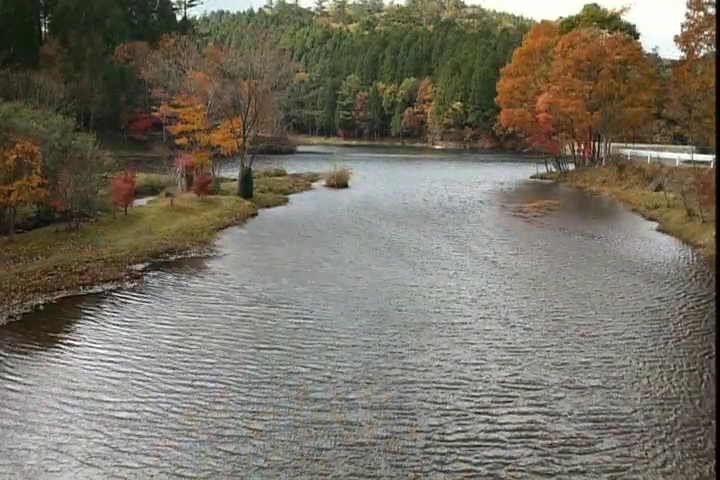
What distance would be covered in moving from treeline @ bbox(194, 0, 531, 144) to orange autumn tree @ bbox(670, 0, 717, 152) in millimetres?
54545

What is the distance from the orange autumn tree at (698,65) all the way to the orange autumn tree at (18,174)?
1687cm

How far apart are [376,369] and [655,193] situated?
79.8ft

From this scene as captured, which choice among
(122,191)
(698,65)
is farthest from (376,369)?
(698,65)

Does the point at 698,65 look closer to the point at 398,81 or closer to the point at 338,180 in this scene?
the point at 338,180

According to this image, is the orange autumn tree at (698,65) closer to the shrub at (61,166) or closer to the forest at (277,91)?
the forest at (277,91)

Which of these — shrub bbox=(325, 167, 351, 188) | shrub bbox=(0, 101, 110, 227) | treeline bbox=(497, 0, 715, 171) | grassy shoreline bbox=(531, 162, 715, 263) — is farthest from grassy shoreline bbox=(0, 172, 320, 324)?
treeline bbox=(497, 0, 715, 171)

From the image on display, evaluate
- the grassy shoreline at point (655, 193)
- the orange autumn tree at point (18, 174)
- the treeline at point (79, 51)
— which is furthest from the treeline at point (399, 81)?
the orange autumn tree at point (18, 174)

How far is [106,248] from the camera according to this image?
17.8 m

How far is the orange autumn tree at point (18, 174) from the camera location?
16812mm

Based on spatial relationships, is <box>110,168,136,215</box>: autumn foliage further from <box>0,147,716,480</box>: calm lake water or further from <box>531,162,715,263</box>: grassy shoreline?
<box>531,162,715,263</box>: grassy shoreline

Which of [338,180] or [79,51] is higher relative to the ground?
[79,51]

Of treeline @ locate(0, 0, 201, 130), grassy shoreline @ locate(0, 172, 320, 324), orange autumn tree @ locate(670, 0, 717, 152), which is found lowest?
grassy shoreline @ locate(0, 172, 320, 324)

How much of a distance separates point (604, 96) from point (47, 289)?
3092 centimetres

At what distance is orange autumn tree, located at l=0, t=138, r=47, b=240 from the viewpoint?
55.2ft
